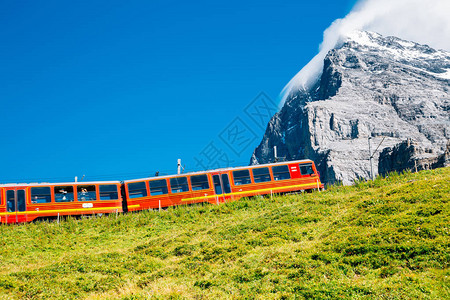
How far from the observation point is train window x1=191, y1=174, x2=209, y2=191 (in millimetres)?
34906

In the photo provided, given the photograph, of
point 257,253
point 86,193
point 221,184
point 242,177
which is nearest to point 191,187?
point 221,184

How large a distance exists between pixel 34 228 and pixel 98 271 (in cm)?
1270

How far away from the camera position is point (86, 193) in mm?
33344

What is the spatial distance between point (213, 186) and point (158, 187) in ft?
16.6

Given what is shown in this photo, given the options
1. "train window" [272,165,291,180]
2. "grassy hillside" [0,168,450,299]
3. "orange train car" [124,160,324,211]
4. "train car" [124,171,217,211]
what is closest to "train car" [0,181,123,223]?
"train car" [124,171,217,211]

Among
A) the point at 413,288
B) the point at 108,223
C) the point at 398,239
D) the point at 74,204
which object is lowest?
the point at 413,288

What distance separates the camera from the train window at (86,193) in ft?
109

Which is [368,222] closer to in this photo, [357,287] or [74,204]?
[357,287]

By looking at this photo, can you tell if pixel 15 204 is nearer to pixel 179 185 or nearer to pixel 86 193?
pixel 86 193

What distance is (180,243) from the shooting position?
22344 mm

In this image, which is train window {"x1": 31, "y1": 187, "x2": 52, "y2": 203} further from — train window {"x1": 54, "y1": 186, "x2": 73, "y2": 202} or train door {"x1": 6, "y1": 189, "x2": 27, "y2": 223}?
train door {"x1": 6, "y1": 189, "x2": 27, "y2": 223}

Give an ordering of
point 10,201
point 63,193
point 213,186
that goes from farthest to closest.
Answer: point 213,186
point 63,193
point 10,201

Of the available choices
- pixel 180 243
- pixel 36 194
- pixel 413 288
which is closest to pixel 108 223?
pixel 36 194

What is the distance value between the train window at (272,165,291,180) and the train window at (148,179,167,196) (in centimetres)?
1017
